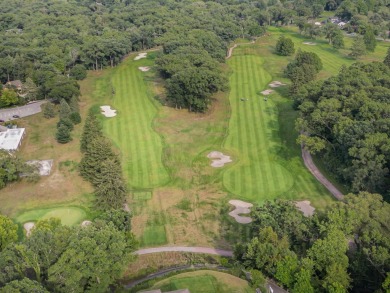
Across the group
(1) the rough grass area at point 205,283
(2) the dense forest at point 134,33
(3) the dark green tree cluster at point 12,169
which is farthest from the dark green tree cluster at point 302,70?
(1) the rough grass area at point 205,283

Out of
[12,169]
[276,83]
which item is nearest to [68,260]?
[12,169]

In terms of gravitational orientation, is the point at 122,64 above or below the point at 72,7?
below

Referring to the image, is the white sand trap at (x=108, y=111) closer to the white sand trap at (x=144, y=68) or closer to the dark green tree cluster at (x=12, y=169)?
the dark green tree cluster at (x=12, y=169)

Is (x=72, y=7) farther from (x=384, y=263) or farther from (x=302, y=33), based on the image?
(x=384, y=263)

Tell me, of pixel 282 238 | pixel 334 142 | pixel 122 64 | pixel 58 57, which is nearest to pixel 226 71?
pixel 122 64

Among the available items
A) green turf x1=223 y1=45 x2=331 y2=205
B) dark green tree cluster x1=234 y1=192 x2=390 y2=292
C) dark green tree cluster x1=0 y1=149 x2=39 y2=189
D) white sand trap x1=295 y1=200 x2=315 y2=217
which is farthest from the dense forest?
dark green tree cluster x1=234 y1=192 x2=390 y2=292

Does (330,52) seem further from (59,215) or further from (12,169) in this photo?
(12,169)

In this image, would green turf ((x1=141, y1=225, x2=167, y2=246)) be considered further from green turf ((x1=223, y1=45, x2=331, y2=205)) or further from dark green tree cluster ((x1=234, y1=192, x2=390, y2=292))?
green turf ((x1=223, y1=45, x2=331, y2=205))
